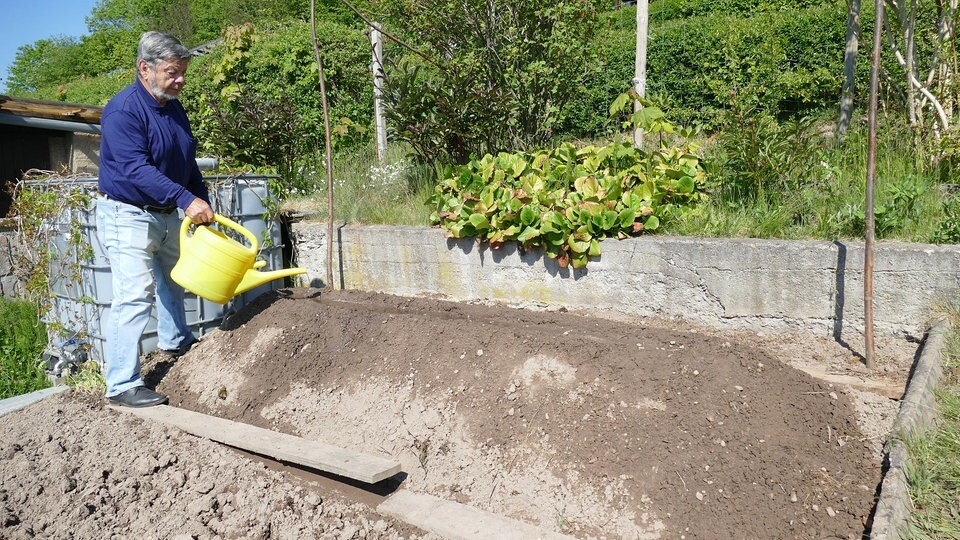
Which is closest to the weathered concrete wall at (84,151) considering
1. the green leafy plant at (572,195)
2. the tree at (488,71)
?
the tree at (488,71)

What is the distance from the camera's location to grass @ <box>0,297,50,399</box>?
14.7 feet

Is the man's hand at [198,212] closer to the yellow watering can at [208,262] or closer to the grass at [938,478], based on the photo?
the yellow watering can at [208,262]

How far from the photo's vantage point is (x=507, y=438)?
10.1 feet

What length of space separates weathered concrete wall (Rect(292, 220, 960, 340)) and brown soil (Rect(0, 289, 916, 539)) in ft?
0.67

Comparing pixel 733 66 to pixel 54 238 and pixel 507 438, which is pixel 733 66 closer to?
pixel 507 438

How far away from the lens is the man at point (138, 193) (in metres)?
3.69

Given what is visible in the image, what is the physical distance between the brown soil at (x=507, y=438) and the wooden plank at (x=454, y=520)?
0.20ft

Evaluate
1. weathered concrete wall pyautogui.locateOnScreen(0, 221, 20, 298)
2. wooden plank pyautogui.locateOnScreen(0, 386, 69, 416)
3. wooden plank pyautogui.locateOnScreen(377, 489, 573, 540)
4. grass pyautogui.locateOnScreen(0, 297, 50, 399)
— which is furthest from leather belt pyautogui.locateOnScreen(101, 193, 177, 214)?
weathered concrete wall pyautogui.locateOnScreen(0, 221, 20, 298)

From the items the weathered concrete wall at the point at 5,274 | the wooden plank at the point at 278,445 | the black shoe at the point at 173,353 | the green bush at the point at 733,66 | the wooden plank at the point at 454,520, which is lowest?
the wooden plank at the point at 454,520

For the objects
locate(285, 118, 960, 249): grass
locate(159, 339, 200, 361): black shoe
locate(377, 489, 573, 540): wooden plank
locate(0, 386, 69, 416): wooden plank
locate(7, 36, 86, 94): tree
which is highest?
locate(7, 36, 86, 94): tree

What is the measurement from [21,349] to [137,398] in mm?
1625

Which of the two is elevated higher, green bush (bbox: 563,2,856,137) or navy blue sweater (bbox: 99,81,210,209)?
green bush (bbox: 563,2,856,137)

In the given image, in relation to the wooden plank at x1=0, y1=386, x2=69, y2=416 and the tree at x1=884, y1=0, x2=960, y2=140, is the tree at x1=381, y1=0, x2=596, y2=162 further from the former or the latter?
the wooden plank at x1=0, y1=386, x2=69, y2=416

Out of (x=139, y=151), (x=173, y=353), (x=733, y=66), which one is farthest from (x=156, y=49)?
(x=733, y=66)
